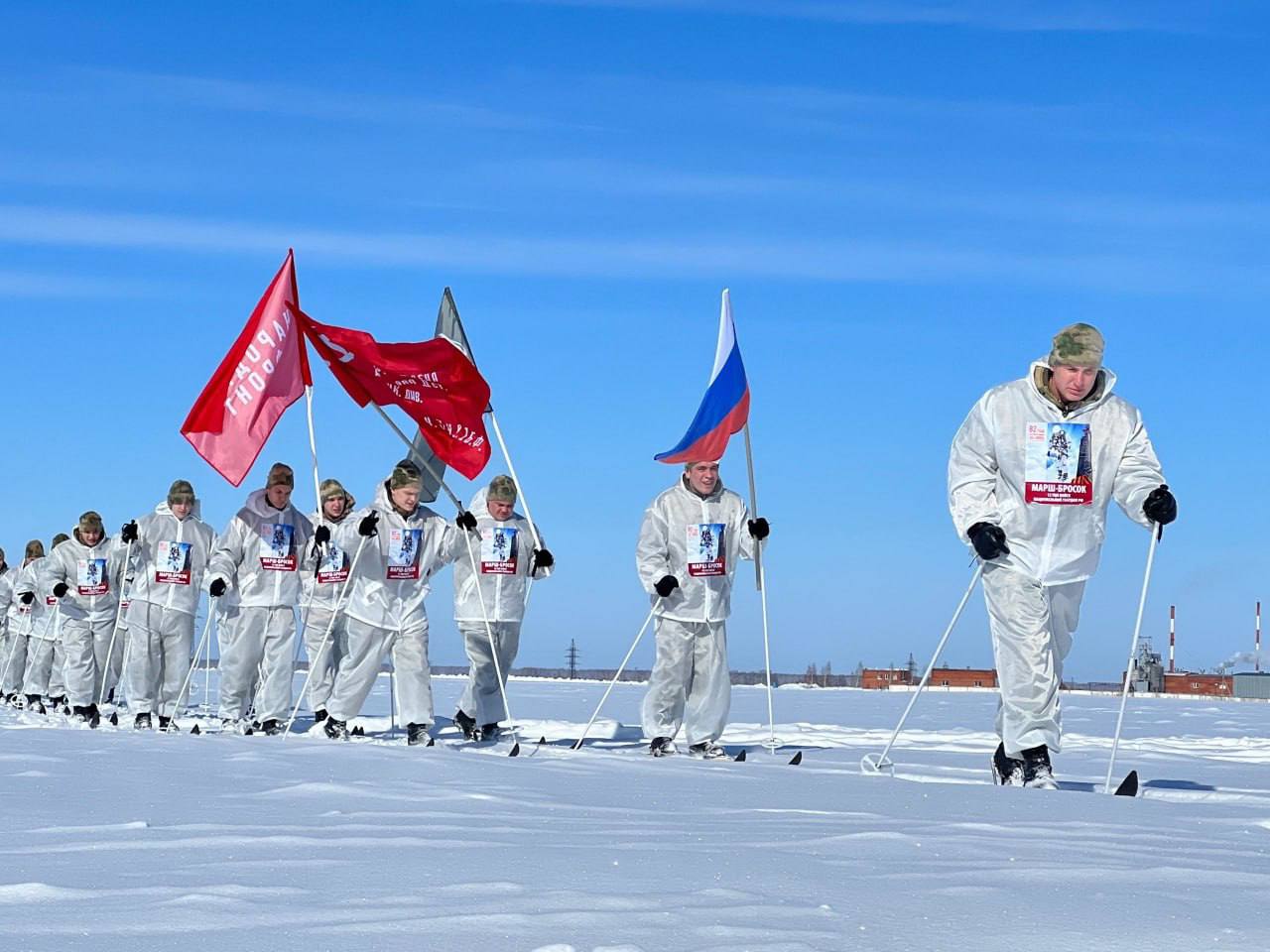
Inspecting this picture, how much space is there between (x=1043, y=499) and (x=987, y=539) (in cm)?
43

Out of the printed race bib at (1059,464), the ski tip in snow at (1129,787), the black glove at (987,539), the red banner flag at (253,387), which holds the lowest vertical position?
the ski tip in snow at (1129,787)

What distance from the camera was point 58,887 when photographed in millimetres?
4020

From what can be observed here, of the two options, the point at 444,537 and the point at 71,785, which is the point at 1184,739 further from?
the point at 71,785

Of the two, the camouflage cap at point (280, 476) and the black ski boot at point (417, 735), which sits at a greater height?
the camouflage cap at point (280, 476)

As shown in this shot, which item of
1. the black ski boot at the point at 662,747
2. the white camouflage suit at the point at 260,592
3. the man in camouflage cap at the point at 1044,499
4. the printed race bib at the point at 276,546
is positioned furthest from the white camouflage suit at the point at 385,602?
the man in camouflage cap at the point at 1044,499

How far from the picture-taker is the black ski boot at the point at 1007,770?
8.19 meters

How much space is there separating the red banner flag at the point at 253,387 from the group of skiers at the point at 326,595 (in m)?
0.55

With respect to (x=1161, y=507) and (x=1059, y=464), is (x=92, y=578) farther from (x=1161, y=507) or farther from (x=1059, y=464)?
(x=1161, y=507)

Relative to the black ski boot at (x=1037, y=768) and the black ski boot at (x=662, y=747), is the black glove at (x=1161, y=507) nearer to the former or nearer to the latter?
the black ski boot at (x=1037, y=768)

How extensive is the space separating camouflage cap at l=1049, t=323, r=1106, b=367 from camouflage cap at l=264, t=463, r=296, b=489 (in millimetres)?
7787

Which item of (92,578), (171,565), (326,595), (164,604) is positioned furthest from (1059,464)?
(92,578)

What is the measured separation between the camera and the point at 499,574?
13383mm

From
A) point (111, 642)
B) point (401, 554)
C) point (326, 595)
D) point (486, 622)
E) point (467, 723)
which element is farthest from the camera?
point (111, 642)

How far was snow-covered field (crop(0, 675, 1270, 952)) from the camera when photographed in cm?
350
